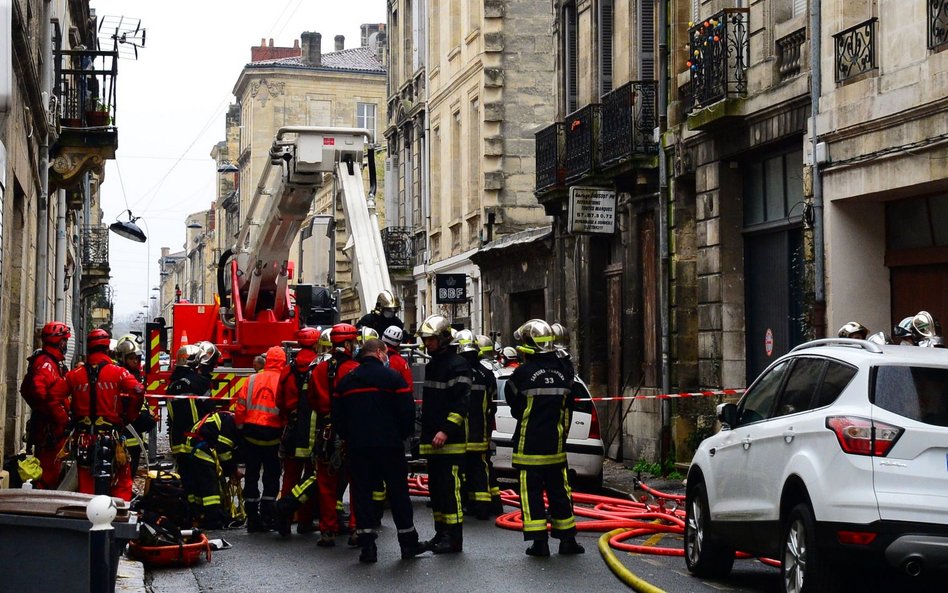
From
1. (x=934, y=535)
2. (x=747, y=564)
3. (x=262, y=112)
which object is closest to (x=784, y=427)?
(x=934, y=535)

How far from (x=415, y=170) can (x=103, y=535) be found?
101 feet

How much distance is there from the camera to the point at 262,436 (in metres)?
13.5

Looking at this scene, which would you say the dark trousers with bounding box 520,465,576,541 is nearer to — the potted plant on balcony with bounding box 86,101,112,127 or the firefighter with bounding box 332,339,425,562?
the firefighter with bounding box 332,339,425,562

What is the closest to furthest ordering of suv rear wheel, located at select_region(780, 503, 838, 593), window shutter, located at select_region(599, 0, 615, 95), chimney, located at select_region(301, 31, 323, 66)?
suv rear wheel, located at select_region(780, 503, 838, 593) < window shutter, located at select_region(599, 0, 615, 95) < chimney, located at select_region(301, 31, 323, 66)

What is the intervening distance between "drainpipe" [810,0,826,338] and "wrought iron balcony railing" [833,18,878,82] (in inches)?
12.7

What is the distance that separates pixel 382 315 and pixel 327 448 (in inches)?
117

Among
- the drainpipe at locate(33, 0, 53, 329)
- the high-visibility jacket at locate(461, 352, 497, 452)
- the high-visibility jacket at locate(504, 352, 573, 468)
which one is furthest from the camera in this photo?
the drainpipe at locate(33, 0, 53, 329)

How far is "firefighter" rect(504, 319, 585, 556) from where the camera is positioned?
11430 millimetres

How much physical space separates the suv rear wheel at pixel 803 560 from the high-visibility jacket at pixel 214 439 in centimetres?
602

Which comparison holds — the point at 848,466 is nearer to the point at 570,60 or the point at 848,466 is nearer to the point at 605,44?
the point at 605,44

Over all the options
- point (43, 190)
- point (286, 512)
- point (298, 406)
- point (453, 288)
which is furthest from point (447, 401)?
point (453, 288)

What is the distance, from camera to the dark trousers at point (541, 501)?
37.4 ft

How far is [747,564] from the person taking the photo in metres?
11.3

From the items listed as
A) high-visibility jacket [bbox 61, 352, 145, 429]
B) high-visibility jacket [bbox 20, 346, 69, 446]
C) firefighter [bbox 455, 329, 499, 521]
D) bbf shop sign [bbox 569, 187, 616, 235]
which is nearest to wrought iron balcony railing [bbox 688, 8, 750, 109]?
bbf shop sign [bbox 569, 187, 616, 235]
